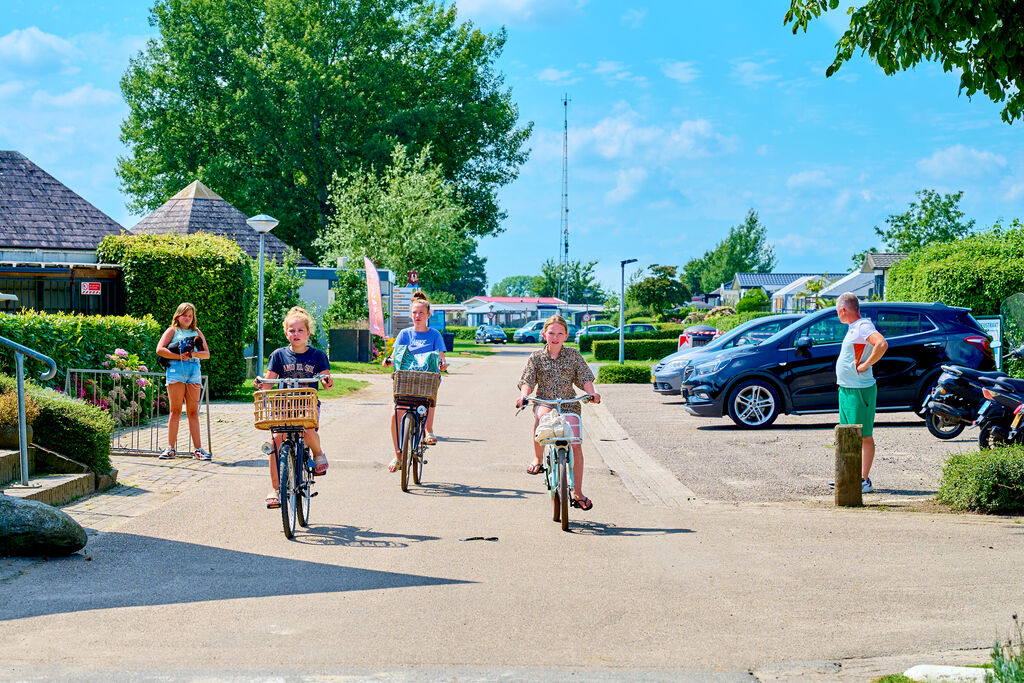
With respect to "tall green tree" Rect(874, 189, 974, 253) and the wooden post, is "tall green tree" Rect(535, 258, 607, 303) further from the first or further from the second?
the wooden post

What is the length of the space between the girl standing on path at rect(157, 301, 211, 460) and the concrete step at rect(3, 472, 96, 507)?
2.22 metres

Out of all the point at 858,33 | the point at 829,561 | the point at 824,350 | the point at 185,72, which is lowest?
the point at 829,561

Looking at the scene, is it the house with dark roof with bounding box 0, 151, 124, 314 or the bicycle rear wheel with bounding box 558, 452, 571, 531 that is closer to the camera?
the bicycle rear wheel with bounding box 558, 452, 571, 531

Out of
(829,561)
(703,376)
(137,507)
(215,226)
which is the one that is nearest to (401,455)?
(137,507)

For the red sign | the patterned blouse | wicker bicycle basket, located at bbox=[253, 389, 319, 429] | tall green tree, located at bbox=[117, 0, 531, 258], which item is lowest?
wicker bicycle basket, located at bbox=[253, 389, 319, 429]

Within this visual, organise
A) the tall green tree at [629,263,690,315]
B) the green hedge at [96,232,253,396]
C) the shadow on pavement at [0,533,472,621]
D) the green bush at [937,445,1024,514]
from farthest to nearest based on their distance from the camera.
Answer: the tall green tree at [629,263,690,315] → the green hedge at [96,232,253,396] → the green bush at [937,445,1024,514] → the shadow on pavement at [0,533,472,621]

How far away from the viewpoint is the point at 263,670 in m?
4.48

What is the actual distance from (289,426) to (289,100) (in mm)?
42910

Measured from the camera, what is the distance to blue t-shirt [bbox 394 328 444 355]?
1017 centimetres

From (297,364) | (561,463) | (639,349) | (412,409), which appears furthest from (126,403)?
(639,349)

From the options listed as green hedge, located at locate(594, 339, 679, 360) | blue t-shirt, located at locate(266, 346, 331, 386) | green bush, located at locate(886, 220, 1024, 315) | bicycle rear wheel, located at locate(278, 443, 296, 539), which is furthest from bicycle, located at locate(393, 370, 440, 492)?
green hedge, located at locate(594, 339, 679, 360)

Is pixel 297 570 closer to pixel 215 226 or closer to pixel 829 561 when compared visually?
pixel 829 561

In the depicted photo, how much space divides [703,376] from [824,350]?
5.76 feet

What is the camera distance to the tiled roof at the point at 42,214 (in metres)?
22.9
